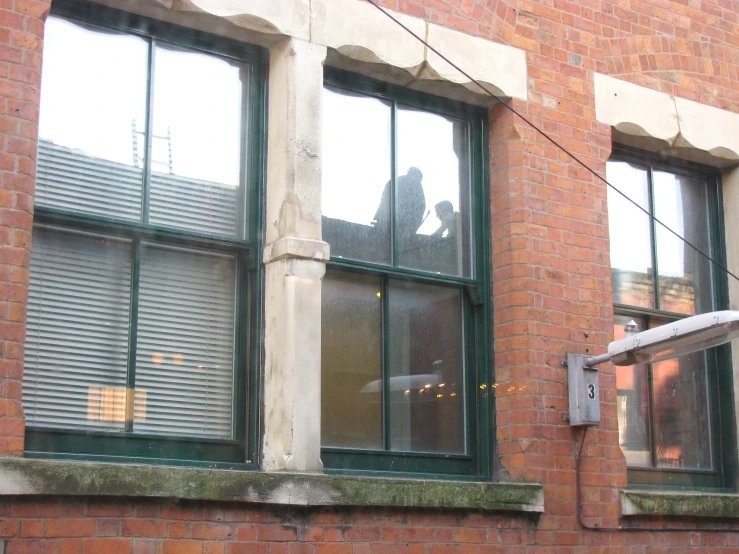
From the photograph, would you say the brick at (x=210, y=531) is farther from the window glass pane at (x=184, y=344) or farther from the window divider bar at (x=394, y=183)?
the window divider bar at (x=394, y=183)

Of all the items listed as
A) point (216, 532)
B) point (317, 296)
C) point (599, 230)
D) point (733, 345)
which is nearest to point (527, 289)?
point (599, 230)

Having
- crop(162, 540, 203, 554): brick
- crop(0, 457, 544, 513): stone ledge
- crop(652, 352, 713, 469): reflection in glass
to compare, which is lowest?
crop(162, 540, 203, 554): brick

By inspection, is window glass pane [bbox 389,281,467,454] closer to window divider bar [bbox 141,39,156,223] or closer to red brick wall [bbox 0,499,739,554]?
red brick wall [bbox 0,499,739,554]

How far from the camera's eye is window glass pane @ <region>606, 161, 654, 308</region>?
7.45m

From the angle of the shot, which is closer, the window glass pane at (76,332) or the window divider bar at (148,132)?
the window glass pane at (76,332)

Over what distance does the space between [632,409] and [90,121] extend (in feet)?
12.9

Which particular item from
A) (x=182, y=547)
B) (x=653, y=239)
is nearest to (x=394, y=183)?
(x=653, y=239)

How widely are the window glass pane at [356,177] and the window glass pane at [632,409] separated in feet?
6.05

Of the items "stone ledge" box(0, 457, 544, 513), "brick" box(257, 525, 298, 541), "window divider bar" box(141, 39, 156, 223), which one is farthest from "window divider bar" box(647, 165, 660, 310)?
"window divider bar" box(141, 39, 156, 223)

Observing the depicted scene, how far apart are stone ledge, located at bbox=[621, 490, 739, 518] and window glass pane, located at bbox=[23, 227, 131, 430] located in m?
3.14

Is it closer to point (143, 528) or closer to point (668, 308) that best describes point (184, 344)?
point (143, 528)

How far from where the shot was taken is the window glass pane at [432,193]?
21.8 ft

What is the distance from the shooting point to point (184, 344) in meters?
5.68


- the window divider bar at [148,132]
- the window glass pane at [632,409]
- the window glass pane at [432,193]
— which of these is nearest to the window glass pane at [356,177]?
the window glass pane at [432,193]
